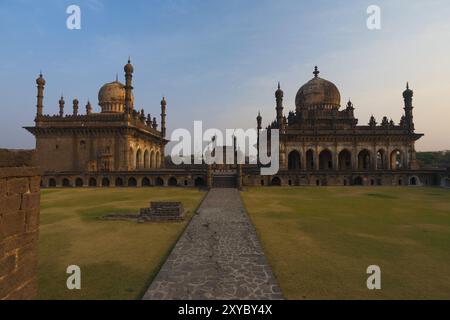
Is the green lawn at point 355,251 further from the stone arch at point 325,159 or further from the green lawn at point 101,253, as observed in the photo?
the stone arch at point 325,159

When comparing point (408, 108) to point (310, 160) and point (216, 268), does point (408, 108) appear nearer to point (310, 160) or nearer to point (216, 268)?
point (310, 160)

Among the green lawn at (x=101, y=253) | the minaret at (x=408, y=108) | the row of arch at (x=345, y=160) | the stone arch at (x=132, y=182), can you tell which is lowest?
the green lawn at (x=101, y=253)

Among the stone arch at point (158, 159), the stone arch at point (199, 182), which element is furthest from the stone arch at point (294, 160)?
the stone arch at point (158, 159)

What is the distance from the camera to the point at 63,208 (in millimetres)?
15930

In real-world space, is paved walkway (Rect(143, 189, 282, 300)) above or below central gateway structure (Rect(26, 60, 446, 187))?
below

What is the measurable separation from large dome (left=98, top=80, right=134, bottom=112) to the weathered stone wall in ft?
147

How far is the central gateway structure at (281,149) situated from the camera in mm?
32594

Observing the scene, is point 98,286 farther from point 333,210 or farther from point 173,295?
point 333,210

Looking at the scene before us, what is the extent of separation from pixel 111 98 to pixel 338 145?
39.0 metres

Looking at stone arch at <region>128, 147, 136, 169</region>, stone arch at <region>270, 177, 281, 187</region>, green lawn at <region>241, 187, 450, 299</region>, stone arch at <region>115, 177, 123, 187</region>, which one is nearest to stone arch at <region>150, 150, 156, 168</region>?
stone arch at <region>128, 147, 136, 169</region>

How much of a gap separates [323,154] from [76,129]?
3883 centimetres

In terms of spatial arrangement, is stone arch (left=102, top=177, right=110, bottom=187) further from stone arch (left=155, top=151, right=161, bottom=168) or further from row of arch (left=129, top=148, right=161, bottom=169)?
stone arch (left=155, top=151, right=161, bottom=168)

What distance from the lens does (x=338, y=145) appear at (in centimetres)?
3869

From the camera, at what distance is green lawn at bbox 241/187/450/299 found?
18.3 feet
